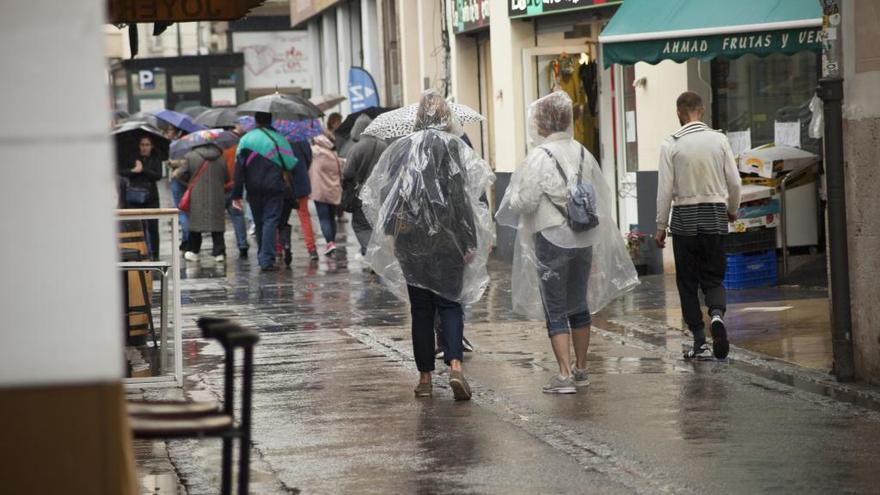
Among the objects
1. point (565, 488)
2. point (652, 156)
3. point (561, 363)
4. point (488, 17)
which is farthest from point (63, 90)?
point (488, 17)

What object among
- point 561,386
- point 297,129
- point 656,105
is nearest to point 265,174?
point 297,129

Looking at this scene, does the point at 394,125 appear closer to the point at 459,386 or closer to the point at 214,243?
the point at 459,386

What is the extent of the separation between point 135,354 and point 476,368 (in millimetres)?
2349

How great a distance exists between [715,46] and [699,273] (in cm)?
334

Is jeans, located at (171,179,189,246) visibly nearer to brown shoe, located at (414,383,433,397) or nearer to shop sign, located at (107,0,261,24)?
shop sign, located at (107,0,261,24)

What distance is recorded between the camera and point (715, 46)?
14.0 meters

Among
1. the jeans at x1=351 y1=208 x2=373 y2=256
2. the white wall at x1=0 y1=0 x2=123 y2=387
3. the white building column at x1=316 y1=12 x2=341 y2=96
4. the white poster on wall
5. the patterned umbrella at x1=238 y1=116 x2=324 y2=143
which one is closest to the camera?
the white wall at x1=0 y1=0 x2=123 y2=387

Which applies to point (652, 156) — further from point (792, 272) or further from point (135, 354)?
point (135, 354)

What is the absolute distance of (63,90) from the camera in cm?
421

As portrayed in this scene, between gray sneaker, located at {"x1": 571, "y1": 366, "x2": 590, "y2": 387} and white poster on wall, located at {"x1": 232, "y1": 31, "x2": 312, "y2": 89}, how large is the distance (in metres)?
35.7

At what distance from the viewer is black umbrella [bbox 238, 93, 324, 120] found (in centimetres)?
2081

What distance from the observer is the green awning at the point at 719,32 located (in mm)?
13812

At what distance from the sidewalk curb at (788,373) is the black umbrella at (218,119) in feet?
51.9

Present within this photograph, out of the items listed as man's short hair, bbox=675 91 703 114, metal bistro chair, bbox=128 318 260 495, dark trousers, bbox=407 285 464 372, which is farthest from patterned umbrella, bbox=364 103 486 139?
metal bistro chair, bbox=128 318 260 495
